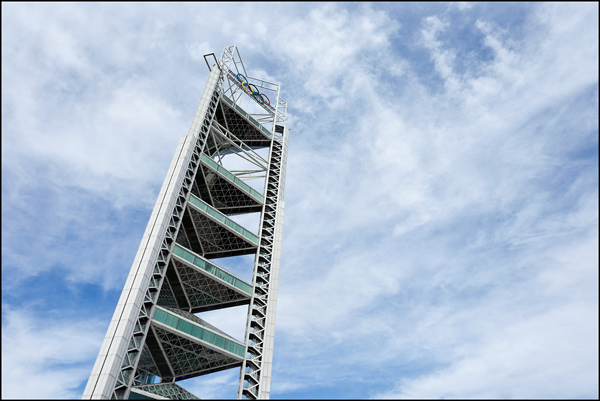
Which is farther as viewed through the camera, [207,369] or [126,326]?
[207,369]

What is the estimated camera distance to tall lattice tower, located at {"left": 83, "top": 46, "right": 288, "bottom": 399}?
4194 centimetres

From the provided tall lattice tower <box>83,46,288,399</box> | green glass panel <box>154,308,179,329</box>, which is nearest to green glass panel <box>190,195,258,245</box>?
tall lattice tower <box>83,46,288,399</box>

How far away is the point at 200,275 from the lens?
5281 cm

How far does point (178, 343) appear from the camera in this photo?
46281 millimetres

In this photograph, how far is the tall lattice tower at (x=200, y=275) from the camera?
41938 mm

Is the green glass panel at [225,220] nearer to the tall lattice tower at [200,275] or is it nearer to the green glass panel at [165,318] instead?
the tall lattice tower at [200,275]

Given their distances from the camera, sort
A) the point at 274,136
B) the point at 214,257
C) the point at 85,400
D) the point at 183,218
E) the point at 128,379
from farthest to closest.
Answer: the point at 274,136 → the point at 214,257 → the point at 183,218 → the point at 128,379 → the point at 85,400

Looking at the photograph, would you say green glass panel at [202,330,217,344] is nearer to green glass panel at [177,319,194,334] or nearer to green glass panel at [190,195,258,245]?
green glass panel at [177,319,194,334]

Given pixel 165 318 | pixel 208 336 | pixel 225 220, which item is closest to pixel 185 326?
pixel 165 318

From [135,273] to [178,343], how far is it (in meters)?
8.86

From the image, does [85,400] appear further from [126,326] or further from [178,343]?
[178,343]

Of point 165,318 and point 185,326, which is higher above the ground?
point 165,318

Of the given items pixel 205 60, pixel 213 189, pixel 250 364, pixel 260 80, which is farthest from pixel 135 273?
pixel 260 80

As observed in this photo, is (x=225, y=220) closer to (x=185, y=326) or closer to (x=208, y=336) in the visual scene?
(x=208, y=336)
